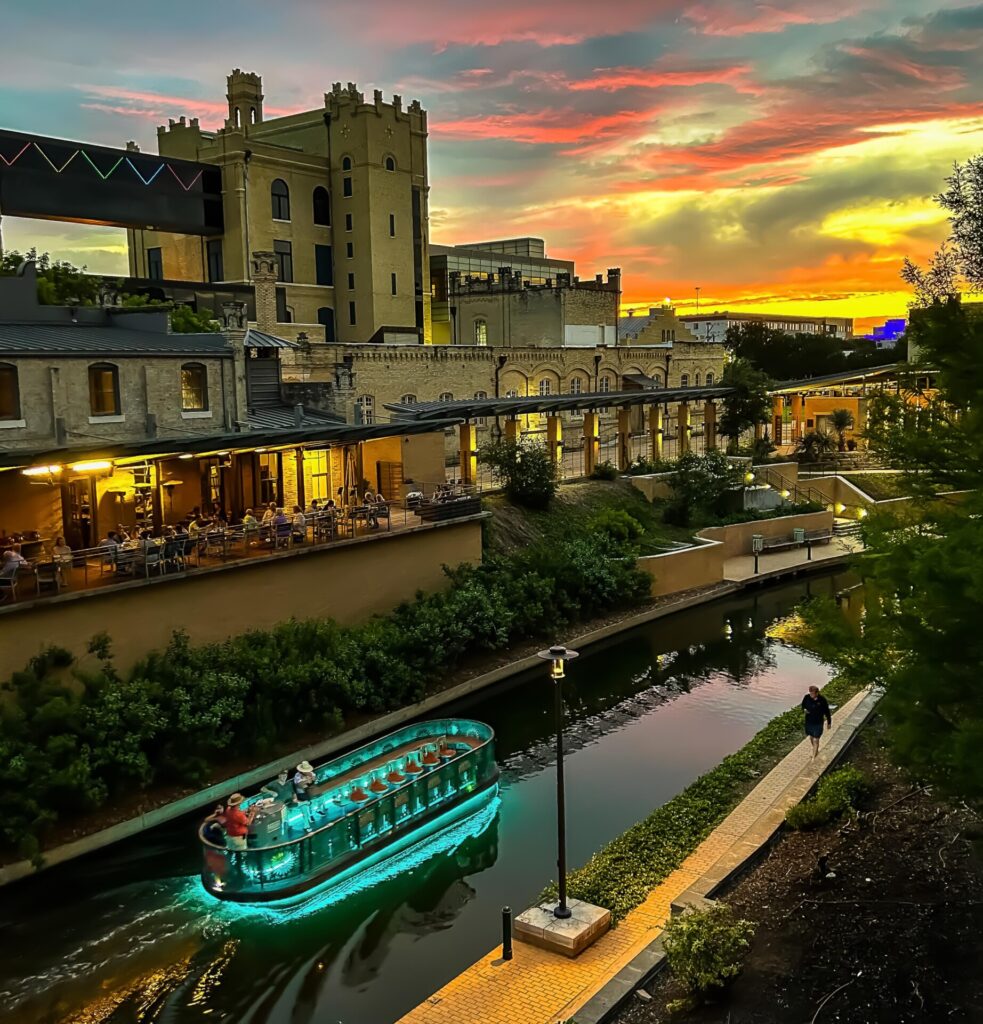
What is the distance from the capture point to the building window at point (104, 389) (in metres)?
24.1

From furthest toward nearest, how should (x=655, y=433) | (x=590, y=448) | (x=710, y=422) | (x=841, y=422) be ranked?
(x=841, y=422) → (x=710, y=422) → (x=655, y=433) → (x=590, y=448)

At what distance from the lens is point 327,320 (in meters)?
57.5

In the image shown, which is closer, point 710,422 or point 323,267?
point 710,422

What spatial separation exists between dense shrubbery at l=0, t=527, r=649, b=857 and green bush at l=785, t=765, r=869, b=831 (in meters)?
10.6

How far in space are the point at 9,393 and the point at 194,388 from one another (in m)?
5.27

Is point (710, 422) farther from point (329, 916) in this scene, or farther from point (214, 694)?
point (329, 916)

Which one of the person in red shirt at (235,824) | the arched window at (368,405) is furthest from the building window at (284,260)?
→ the person in red shirt at (235,824)

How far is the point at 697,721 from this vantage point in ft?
82.5

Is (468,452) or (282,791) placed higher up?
(468,452)

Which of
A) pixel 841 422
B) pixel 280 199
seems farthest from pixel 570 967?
pixel 841 422

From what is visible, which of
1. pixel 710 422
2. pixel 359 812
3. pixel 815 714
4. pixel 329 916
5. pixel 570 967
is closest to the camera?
pixel 570 967

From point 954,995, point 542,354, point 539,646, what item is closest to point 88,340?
point 539,646

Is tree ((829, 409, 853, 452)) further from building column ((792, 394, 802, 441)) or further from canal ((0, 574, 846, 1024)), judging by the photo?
canal ((0, 574, 846, 1024))

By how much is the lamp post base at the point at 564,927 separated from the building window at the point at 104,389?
1650cm
